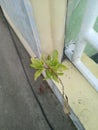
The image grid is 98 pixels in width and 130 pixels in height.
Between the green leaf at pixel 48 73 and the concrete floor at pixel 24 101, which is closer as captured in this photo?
the green leaf at pixel 48 73

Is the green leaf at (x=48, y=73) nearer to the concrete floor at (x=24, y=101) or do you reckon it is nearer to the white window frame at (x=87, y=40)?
the white window frame at (x=87, y=40)

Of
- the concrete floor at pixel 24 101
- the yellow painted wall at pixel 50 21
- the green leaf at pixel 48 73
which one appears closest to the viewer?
the yellow painted wall at pixel 50 21

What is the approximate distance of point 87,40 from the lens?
549 mm

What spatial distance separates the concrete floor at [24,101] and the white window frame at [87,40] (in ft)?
1.24

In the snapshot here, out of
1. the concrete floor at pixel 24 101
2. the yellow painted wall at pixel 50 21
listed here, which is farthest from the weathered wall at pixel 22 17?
the concrete floor at pixel 24 101

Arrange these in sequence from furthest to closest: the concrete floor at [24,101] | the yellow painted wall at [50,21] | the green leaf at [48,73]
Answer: the concrete floor at [24,101] → the green leaf at [48,73] → the yellow painted wall at [50,21]

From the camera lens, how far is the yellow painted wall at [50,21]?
0.46m

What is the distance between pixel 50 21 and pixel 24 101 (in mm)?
643

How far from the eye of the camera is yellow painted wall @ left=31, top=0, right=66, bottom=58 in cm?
46

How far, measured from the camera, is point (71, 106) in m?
0.69

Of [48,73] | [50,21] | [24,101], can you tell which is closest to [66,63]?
[48,73]

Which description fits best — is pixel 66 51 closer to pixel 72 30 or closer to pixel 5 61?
pixel 72 30

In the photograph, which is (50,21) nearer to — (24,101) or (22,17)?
(22,17)

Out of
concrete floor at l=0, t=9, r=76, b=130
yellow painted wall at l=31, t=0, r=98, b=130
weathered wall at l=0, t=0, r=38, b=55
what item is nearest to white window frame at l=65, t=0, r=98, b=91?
yellow painted wall at l=31, t=0, r=98, b=130
